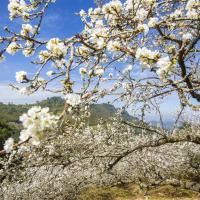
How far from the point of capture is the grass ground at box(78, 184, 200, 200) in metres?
20.5

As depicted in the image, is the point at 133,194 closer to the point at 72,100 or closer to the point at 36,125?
the point at 72,100

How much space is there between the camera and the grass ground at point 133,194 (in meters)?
20.5

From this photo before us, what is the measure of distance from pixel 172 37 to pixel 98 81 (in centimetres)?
235

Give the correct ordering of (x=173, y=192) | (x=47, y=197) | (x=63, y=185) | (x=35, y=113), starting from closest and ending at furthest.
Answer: (x=35, y=113)
(x=47, y=197)
(x=63, y=185)
(x=173, y=192)

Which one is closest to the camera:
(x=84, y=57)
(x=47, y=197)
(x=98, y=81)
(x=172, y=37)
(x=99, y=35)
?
(x=99, y=35)

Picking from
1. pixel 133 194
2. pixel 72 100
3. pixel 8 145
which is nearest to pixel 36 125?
pixel 8 145

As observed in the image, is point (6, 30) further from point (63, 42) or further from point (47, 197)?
point (47, 197)

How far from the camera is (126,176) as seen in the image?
2008 centimetres

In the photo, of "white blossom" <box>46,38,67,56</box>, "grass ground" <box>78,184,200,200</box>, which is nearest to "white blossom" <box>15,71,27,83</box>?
"white blossom" <box>46,38,67,56</box>

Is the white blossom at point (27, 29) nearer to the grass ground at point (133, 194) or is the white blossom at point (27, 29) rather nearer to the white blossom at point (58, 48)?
the white blossom at point (58, 48)

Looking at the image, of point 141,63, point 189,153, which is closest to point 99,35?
point 141,63

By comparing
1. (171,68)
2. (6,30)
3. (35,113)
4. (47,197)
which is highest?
(6,30)

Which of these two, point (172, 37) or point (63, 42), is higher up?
point (172, 37)

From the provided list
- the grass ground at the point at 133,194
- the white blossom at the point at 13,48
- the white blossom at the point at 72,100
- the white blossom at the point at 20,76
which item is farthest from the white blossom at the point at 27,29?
the grass ground at the point at 133,194
